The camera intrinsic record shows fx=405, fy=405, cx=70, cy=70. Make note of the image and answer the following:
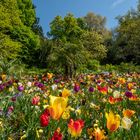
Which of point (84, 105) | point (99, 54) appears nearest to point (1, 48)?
point (99, 54)

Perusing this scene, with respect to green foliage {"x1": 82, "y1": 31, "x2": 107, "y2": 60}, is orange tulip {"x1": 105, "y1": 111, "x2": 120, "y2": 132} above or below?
below

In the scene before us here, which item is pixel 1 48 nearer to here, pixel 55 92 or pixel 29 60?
pixel 29 60

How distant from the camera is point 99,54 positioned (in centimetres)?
4297

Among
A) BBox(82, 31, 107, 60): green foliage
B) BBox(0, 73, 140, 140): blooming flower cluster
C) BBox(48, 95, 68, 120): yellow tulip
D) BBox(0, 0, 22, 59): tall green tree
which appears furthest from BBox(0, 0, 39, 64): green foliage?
BBox(48, 95, 68, 120): yellow tulip

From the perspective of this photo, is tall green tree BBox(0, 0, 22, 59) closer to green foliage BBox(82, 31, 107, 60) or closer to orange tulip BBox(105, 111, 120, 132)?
green foliage BBox(82, 31, 107, 60)

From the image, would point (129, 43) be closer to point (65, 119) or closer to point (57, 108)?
point (65, 119)

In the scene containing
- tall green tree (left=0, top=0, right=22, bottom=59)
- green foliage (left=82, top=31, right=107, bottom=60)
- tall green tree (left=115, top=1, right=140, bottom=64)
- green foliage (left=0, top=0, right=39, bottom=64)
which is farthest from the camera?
green foliage (left=82, top=31, right=107, bottom=60)

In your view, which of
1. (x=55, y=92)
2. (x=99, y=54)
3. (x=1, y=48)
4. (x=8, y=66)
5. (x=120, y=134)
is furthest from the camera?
(x=99, y=54)

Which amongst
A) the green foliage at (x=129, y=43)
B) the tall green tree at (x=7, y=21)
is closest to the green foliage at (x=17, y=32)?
the tall green tree at (x=7, y=21)

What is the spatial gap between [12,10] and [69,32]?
16.9 metres

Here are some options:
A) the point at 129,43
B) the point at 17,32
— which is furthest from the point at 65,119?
the point at 129,43

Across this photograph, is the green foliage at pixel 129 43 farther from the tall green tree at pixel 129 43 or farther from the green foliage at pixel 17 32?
the green foliage at pixel 17 32

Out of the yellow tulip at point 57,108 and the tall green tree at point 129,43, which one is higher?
the tall green tree at point 129,43

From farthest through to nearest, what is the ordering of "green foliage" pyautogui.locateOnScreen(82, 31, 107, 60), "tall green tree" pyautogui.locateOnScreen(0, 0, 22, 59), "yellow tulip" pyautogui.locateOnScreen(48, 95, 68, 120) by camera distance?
"green foliage" pyautogui.locateOnScreen(82, 31, 107, 60) < "tall green tree" pyautogui.locateOnScreen(0, 0, 22, 59) < "yellow tulip" pyautogui.locateOnScreen(48, 95, 68, 120)
